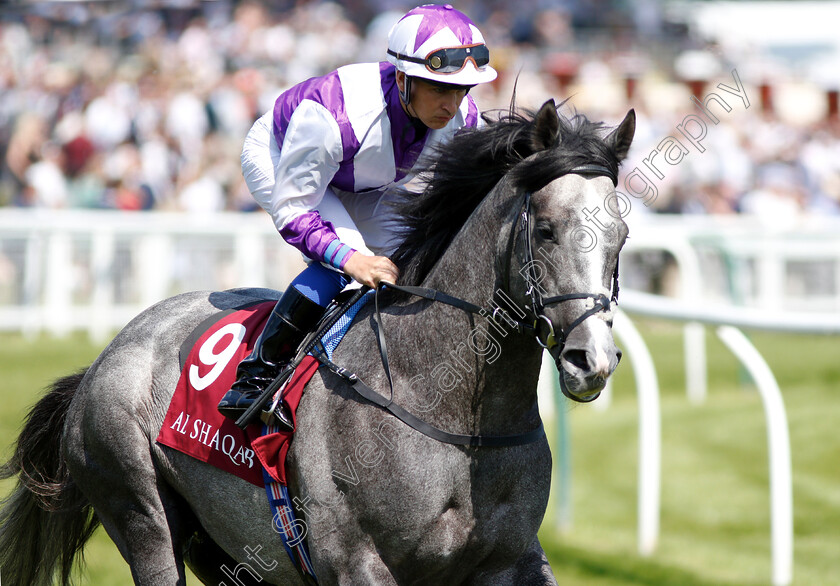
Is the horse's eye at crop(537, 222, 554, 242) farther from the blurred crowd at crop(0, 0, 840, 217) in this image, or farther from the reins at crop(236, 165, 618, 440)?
the blurred crowd at crop(0, 0, 840, 217)

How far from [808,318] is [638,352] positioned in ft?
4.80

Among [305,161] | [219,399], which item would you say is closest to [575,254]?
[305,161]

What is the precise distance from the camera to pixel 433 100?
3.37 metres

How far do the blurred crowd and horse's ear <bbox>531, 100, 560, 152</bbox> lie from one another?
715 centimetres

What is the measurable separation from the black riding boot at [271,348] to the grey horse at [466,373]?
0.16m

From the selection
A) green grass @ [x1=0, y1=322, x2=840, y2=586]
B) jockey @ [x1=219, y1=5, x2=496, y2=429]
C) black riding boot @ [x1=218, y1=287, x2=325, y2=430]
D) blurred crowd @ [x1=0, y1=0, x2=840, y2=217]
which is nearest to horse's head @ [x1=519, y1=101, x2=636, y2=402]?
jockey @ [x1=219, y1=5, x2=496, y2=429]

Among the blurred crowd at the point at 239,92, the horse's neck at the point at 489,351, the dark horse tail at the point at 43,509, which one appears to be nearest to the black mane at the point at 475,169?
the horse's neck at the point at 489,351

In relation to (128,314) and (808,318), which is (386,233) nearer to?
(808,318)

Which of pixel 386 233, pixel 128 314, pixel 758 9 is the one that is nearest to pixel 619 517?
pixel 386 233

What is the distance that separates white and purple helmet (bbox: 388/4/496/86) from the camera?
10.7ft

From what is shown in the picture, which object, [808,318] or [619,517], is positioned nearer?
[808,318]

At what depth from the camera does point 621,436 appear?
27.1ft

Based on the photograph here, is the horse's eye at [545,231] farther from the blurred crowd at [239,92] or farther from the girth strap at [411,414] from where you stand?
the blurred crowd at [239,92]

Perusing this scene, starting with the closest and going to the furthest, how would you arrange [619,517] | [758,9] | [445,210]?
[445,210], [619,517], [758,9]
